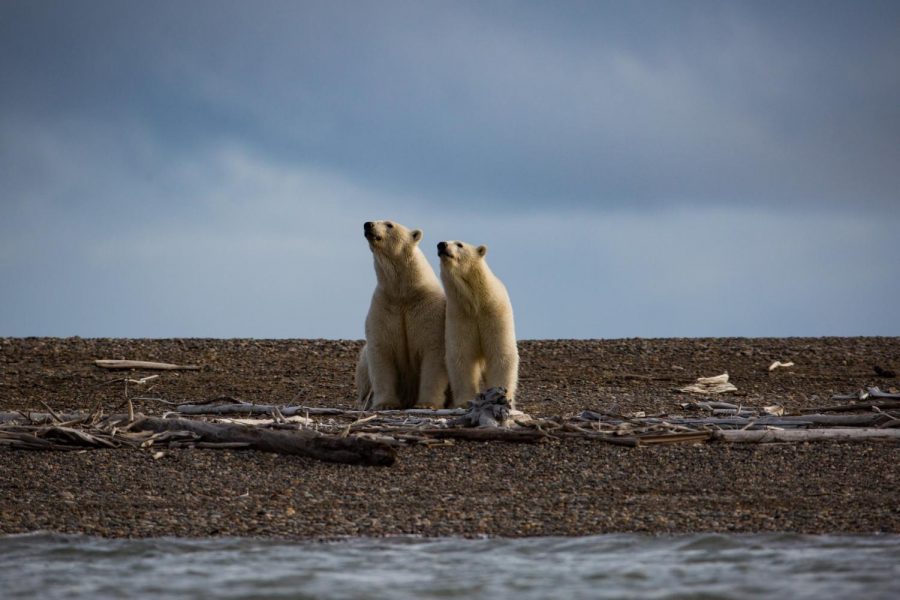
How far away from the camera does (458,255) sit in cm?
1038

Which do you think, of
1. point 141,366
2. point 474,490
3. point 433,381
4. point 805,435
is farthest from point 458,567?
point 141,366

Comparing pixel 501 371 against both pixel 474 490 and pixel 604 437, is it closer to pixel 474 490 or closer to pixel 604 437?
pixel 604 437

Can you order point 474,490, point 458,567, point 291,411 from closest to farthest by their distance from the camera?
point 458,567
point 474,490
point 291,411

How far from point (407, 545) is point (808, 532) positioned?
2.21 metres

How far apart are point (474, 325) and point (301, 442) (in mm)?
2710

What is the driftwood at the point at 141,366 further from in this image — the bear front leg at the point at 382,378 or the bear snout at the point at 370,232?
the bear snout at the point at 370,232

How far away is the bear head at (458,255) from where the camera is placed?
10.3m

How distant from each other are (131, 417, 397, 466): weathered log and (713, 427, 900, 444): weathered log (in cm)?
271

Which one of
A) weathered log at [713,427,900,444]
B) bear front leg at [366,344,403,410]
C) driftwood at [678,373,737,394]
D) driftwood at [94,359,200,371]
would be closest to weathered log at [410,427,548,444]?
weathered log at [713,427,900,444]

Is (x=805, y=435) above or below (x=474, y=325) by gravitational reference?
below

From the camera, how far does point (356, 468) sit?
26.3ft

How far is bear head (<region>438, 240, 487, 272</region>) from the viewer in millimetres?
10305

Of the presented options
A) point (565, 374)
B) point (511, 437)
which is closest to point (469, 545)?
point (511, 437)

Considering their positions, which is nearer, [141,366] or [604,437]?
[604,437]
